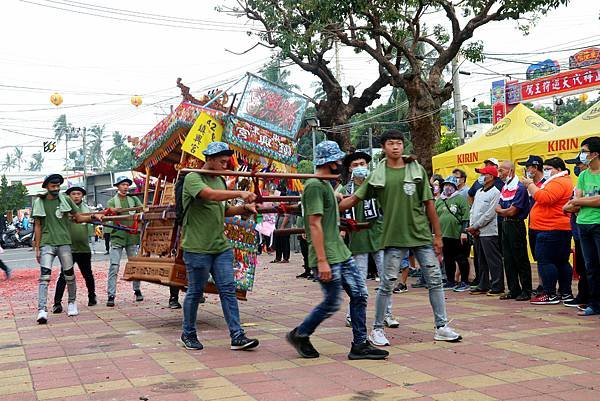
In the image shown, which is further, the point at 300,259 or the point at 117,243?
the point at 300,259

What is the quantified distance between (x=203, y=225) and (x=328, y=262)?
1.38m

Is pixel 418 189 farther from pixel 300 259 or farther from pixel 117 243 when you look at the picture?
pixel 300 259

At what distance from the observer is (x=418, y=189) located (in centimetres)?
618

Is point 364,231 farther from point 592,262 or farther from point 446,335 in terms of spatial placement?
point 592,262

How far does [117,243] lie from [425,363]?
19.1 ft

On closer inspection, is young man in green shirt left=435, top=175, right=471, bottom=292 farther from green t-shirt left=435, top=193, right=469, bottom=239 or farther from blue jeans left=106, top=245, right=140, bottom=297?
blue jeans left=106, top=245, right=140, bottom=297

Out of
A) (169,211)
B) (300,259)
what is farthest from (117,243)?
(300,259)

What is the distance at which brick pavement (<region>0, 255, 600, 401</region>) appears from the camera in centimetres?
475

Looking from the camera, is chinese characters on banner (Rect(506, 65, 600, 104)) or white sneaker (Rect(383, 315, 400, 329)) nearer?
white sneaker (Rect(383, 315, 400, 329))

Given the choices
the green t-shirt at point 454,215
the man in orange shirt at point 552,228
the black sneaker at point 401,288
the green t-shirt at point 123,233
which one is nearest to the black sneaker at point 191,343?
the green t-shirt at point 123,233

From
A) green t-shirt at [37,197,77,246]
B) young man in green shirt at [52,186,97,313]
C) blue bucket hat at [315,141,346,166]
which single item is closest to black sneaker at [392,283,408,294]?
young man in green shirt at [52,186,97,313]

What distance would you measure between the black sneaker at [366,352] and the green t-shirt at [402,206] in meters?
0.96

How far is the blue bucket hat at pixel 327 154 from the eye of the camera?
18.8 feet

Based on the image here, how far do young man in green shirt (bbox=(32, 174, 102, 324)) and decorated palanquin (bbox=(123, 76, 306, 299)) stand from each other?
1030mm
